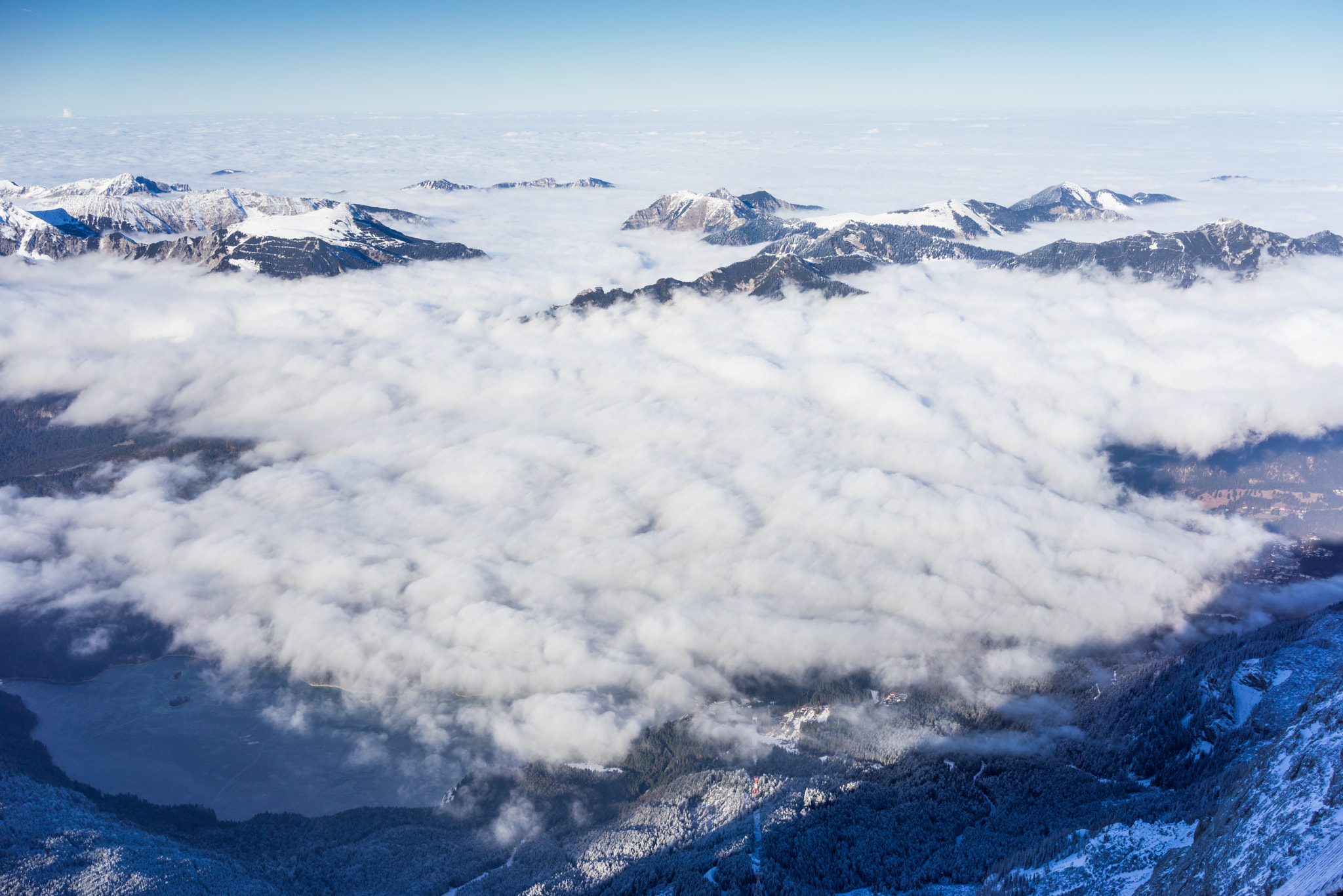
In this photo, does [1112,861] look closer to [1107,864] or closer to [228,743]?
[1107,864]

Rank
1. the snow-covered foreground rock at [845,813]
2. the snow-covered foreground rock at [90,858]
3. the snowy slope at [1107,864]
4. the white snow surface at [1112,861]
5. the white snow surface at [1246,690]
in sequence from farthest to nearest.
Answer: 1. the white snow surface at [1246,690]
2. the snow-covered foreground rock at [90,858]
3. the snow-covered foreground rock at [845,813]
4. the snowy slope at [1107,864]
5. the white snow surface at [1112,861]

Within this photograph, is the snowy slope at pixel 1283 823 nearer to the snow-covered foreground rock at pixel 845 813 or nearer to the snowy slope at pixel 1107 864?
the snow-covered foreground rock at pixel 845 813

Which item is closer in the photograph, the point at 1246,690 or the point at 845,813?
the point at 845,813

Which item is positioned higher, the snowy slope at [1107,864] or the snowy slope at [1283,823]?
the snowy slope at [1283,823]

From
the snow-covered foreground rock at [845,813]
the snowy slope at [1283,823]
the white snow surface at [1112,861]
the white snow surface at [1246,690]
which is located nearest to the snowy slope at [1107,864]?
the white snow surface at [1112,861]

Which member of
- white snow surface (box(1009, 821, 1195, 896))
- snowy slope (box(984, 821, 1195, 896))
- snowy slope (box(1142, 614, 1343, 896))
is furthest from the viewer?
snowy slope (box(984, 821, 1195, 896))

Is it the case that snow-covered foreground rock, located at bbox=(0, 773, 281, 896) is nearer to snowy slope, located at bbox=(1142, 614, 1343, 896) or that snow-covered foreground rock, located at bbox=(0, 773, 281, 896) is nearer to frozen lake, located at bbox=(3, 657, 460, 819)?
frozen lake, located at bbox=(3, 657, 460, 819)

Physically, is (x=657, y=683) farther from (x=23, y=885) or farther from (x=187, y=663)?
(x=187, y=663)

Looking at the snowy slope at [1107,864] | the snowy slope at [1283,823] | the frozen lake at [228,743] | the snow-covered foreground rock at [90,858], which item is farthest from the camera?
the frozen lake at [228,743]

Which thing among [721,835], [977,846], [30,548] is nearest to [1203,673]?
[977,846]

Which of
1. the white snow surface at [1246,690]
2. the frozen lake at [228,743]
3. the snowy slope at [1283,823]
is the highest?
the snowy slope at [1283,823]

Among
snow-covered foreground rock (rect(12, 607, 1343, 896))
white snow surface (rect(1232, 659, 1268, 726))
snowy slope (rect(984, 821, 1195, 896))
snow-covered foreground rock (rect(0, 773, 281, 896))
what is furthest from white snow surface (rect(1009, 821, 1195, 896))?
snow-covered foreground rock (rect(0, 773, 281, 896))

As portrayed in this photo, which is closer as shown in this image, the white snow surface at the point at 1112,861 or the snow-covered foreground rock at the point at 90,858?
the white snow surface at the point at 1112,861

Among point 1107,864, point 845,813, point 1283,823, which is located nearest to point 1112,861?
point 1107,864
